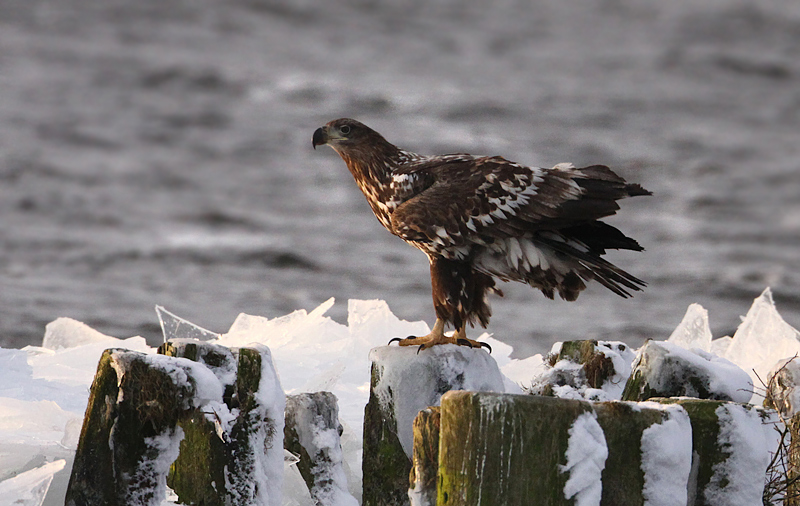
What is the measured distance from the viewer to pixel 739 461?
3.44 m

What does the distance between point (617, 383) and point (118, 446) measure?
10.6 feet

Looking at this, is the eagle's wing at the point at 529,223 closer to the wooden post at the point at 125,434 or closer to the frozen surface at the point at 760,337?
the wooden post at the point at 125,434

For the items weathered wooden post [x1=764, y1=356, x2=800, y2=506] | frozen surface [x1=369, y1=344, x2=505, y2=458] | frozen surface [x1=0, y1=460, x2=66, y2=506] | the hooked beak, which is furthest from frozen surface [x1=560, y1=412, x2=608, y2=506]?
the hooked beak

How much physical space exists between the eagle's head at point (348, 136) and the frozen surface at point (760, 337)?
4.06 metres

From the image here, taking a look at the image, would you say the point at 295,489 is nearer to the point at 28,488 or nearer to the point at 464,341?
the point at 464,341

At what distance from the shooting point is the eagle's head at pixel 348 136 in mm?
5848

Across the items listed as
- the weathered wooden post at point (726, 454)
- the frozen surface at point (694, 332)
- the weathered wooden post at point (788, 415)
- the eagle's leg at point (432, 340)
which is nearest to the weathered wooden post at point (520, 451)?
the weathered wooden post at point (726, 454)

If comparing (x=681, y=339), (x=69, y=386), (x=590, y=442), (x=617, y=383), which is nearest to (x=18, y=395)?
(x=69, y=386)

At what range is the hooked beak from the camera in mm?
5833

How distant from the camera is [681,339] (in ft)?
25.6

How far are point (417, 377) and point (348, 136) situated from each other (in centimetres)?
191

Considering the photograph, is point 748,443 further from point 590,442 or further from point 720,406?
point 590,442

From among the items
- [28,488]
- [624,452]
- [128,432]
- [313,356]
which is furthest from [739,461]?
[313,356]

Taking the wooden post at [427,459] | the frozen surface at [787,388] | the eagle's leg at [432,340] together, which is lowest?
the wooden post at [427,459]
